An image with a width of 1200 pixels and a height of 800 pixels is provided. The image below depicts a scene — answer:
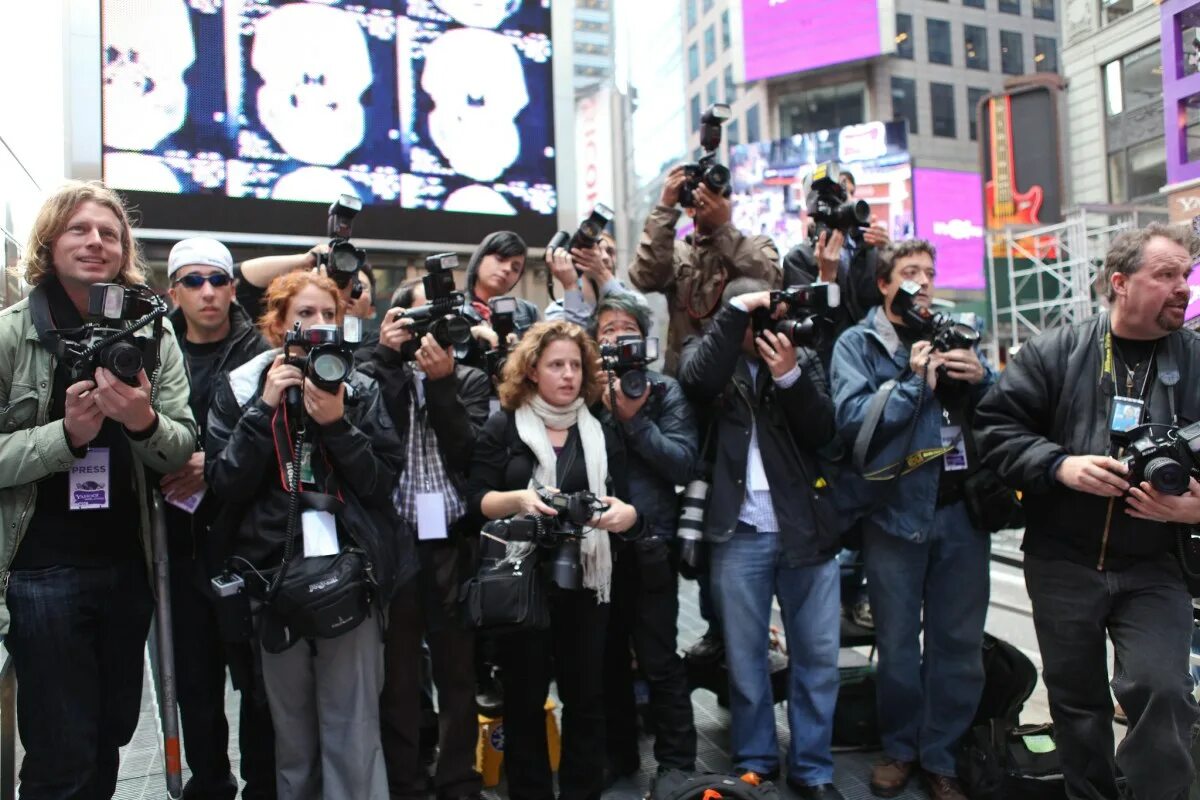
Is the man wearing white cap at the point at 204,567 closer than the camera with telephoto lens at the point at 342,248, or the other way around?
the man wearing white cap at the point at 204,567

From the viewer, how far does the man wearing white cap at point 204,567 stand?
2467 mm

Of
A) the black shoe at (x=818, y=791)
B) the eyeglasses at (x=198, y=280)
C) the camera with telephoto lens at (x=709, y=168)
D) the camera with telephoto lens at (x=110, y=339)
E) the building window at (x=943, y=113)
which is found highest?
the building window at (x=943, y=113)

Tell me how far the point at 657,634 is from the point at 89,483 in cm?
176

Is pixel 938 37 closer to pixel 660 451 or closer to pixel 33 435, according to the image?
pixel 660 451

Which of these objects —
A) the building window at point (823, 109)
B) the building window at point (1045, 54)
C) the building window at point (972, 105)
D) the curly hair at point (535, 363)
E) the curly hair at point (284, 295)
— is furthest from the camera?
the building window at point (823, 109)

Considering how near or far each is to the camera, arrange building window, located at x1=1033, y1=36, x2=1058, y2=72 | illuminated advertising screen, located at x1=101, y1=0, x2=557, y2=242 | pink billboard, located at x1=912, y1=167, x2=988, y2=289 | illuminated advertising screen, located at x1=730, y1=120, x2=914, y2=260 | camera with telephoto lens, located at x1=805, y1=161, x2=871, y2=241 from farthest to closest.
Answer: pink billboard, located at x1=912, y1=167, x2=988, y2=289, illuminated advertising screen, located at x1=730, y1=120, x2=914, y2=260, building window, located at x1=1033, y1=36, x2=1058, y2=72, illuminated advertising screen, located at x1=101, y1=0, x2=557, y2=242, camera with telephoto lens, located at x1=805, y1=161, x2=871, y2=241

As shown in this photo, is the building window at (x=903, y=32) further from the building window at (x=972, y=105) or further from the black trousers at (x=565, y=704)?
the black trousers at (x=565, y=704)

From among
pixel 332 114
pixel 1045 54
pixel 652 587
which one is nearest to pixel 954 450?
pixel 652 587

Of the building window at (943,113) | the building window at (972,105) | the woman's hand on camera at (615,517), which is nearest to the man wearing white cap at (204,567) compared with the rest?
the woman's hand on camera at (615,517)

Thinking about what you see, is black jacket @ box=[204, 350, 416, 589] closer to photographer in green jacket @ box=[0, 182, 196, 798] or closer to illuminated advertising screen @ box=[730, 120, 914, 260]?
photographer in green jacket @ box=[0, 182, 196, 798]

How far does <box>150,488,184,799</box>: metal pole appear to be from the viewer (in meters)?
2.39

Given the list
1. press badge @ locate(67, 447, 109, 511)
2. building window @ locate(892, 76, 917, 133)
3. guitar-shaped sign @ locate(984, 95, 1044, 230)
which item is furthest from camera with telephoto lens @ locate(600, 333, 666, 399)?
building window @ locate(892, 76, 917, 133)

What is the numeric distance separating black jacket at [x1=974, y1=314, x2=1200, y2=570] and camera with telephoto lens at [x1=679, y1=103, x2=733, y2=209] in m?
1.27

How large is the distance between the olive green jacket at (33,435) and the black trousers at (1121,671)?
2506 millimetres
